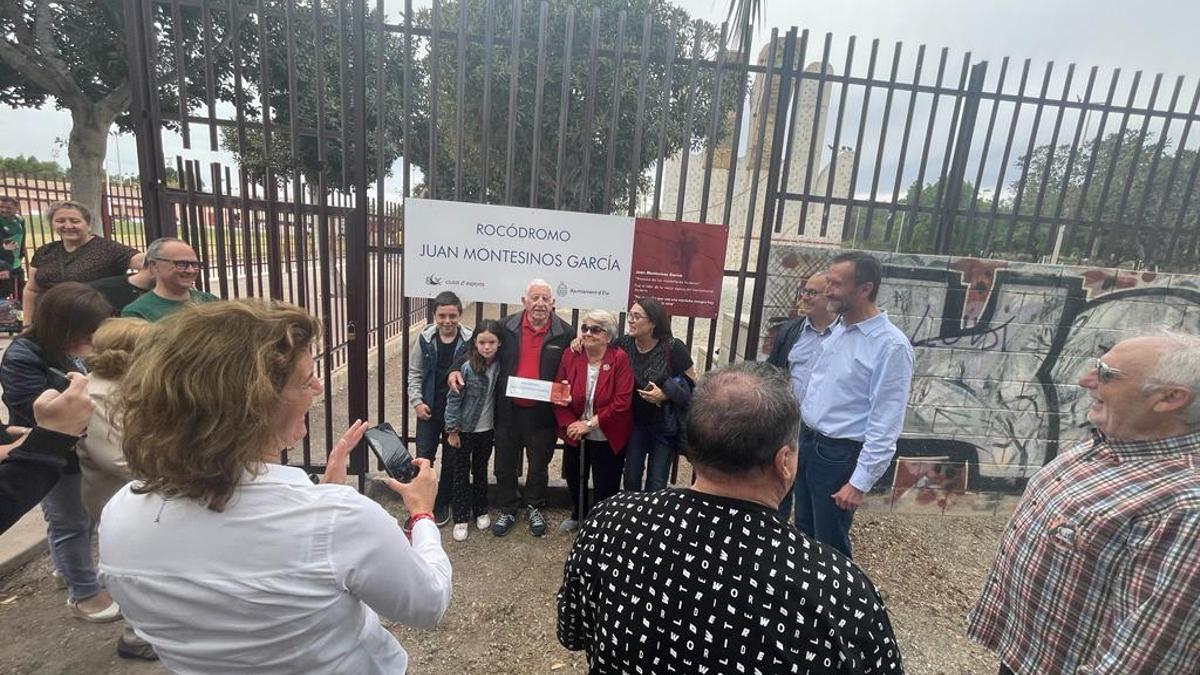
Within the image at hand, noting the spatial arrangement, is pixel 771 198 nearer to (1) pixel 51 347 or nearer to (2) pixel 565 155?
(2) pixel 565 155

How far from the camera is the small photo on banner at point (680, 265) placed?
3.55m

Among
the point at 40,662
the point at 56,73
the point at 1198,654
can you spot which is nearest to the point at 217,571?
the point at 1198,654

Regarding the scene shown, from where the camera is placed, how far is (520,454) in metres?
3.74

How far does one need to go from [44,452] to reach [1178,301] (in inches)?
254

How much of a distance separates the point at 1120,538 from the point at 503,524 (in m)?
3.09

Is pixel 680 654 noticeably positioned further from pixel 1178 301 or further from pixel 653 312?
pixel 1178 301

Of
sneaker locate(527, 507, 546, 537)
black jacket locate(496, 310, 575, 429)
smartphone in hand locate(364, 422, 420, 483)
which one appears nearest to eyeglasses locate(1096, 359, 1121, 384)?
smartphone in hand locate(364, 422, 420, 483)

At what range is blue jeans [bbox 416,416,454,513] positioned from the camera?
3.59m

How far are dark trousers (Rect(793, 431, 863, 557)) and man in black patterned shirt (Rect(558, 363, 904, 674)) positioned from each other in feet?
5.77

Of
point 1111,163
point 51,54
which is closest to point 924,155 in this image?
point 1111,163

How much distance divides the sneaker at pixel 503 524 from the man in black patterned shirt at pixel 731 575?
8.12 feet

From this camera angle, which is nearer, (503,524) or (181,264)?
(181,264)

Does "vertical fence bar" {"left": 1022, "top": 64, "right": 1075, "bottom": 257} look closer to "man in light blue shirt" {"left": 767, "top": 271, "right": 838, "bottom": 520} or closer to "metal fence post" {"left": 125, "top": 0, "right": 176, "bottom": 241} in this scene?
"man in light blue shirt" {"left": 767, "top": 271, "right": 838, "bottom": 520}

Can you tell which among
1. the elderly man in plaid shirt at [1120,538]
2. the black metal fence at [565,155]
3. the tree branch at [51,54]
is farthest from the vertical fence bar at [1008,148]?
the tree branch at [51,54]
